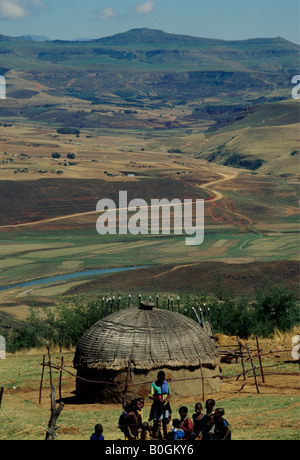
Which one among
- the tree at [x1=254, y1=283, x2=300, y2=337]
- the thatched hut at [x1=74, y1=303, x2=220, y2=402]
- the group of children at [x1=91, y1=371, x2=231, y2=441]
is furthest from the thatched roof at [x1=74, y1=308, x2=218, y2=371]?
the tree at [x1=254, y1=283, x2=300, y2=337]

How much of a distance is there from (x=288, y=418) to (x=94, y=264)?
82697 millimetres

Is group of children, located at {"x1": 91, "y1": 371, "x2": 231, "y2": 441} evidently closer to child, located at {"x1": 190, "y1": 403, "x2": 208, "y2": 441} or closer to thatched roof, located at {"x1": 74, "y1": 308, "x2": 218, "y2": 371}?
child, located at {"x1": 190, "y1": 403, "x2": 208, "y2": 441}

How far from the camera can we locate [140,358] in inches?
1136

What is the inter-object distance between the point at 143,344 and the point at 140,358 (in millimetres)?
639

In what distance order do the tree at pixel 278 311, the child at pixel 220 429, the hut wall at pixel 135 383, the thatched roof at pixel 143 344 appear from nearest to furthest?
the child at pixel 220 429 → the hut wall at pixel 135 383 → the thatched roof at pixel 143 344 → the tree at pixel 278 311

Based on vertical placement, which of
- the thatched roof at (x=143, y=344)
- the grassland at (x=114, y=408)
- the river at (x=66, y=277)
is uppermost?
the thatched roof at (x=143, y=344)

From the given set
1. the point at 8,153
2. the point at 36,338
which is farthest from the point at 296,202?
the point at 36,338

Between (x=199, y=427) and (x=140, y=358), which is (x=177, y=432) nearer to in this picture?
(x=199, y=427)

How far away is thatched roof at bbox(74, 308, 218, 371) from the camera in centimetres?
2898

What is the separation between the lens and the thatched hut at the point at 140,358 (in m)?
28.8

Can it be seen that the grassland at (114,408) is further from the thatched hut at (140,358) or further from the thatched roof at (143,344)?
the thatched roof at (143,344)

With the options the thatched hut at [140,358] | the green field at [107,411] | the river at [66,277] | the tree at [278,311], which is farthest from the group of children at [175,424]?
the river at [66,277]

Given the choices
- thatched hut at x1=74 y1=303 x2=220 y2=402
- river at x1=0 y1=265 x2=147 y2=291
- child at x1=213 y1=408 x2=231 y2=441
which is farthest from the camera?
river at x1=0 y1=265 x2=147 y2=291

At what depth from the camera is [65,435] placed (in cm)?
2212
